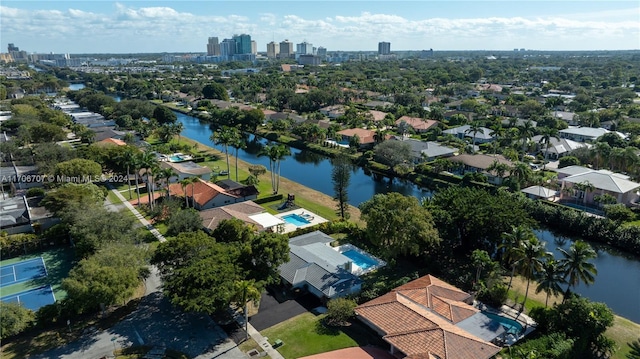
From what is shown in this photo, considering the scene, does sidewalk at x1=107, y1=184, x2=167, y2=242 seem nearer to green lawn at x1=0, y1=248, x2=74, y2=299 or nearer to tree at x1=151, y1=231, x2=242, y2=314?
green lawn at x1=0, y1=248, x2=74, y2=299

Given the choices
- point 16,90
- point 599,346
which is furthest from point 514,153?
point 16,90

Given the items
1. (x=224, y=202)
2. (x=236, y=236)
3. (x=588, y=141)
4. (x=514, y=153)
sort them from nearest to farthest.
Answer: (x=236, y=236)
(x=224, y=202)
(x=514, y=153)
(x=588, y=141)

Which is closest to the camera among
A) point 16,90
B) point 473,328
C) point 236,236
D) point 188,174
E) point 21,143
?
point 473,328

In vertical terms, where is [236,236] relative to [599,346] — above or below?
above

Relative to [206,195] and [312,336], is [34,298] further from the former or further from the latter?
[312,336]

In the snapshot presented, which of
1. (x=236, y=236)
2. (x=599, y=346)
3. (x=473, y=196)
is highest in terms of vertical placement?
(x=473, y=196)

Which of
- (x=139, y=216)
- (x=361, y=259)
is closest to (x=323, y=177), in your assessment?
(x=139, y=216)

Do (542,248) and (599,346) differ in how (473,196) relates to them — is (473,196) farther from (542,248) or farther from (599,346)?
(599,346)
